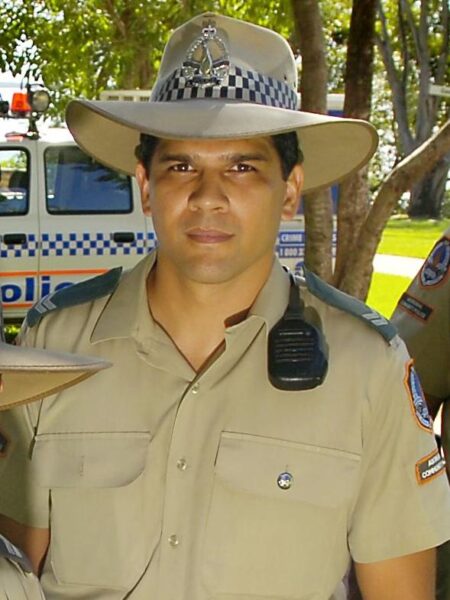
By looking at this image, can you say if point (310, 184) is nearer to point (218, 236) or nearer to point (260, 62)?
point (260, 62)

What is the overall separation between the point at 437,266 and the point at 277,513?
92cm

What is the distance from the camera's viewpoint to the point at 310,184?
88.9 inches

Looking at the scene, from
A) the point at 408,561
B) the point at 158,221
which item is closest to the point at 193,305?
the point at 158,221

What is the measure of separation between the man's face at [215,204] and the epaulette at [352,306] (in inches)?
6.2

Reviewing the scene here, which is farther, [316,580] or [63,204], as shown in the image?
[63,204]

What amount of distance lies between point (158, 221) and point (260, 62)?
0.37m

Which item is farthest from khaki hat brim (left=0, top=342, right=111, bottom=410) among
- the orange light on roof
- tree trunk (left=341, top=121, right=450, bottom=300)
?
the orange light on roof

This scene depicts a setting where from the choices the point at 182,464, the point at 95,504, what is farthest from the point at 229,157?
the point at 95,504

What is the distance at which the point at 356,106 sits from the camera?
4422 mm

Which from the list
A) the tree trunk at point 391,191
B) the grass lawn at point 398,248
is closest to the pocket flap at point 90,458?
the grass lawn at point 398,248

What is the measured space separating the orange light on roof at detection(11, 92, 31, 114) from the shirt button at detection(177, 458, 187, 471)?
7047mm

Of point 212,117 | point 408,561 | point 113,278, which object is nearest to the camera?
point 212,117

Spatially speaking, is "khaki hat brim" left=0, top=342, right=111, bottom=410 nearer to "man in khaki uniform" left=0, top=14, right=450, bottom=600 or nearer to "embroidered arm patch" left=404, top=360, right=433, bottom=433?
"man in khaki uniform" left=0, top=14, right=450, bottom=600

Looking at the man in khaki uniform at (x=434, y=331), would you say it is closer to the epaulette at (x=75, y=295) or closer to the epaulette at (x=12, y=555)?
the epaulette at (x=75, y=295)
